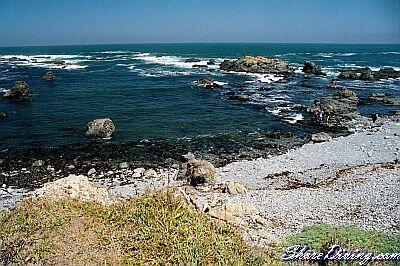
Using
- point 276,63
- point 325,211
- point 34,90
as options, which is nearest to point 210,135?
point 325,211

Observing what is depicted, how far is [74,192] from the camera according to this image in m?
12.8

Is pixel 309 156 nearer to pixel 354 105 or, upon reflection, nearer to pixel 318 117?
pixel 318 117

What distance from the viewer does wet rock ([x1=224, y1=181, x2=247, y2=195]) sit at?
16453mm

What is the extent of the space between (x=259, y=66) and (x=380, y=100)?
102 feet

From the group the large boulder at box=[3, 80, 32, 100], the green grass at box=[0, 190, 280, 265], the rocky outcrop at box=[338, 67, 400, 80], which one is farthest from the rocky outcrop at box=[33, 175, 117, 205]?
the rocky outcrop at box=[338, 67, 400, 80]

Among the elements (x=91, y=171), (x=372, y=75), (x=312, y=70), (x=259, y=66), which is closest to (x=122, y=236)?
(x=91, y=171)

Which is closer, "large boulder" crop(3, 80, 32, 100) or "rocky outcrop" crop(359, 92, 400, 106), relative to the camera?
"rocky outcrop" crop(359, 92, 400, 106)

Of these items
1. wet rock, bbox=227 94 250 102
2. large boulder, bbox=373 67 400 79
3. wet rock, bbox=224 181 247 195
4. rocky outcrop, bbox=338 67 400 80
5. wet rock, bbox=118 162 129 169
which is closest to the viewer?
wet rock, bbox=224 181 247 195

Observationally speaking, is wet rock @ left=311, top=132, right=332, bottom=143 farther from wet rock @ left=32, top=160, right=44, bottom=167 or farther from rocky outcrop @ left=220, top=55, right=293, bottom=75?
rocky outcrop @ left=220, top=55, right=293, bottom=75

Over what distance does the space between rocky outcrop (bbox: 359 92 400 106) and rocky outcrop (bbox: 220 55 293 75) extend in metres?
24.9

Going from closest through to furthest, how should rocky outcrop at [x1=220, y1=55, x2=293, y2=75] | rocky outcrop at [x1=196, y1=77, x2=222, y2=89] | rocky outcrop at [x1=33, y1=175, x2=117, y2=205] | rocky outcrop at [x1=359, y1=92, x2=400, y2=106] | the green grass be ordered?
1. the green grass
2. rocky outcrop at [x1=33, y1=175, x2=117, y2=205]
3. rocky outcrop at [x1=359, y1=92, x2=400, y2=106]
4. rocky outcrop at [x1=196, y1=77, x2=222, y2=89]
5. rocky outcrop at [x1=220, y1=55, x2=293, y2=75]

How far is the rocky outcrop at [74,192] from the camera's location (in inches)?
491

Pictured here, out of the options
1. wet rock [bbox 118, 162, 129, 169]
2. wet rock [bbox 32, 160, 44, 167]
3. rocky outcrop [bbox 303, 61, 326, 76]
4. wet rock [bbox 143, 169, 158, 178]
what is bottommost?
wet rock [bbox 143, 169, 158, 178]

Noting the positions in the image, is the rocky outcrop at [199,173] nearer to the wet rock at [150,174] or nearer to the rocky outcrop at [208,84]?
the wet rock at [150,174]
